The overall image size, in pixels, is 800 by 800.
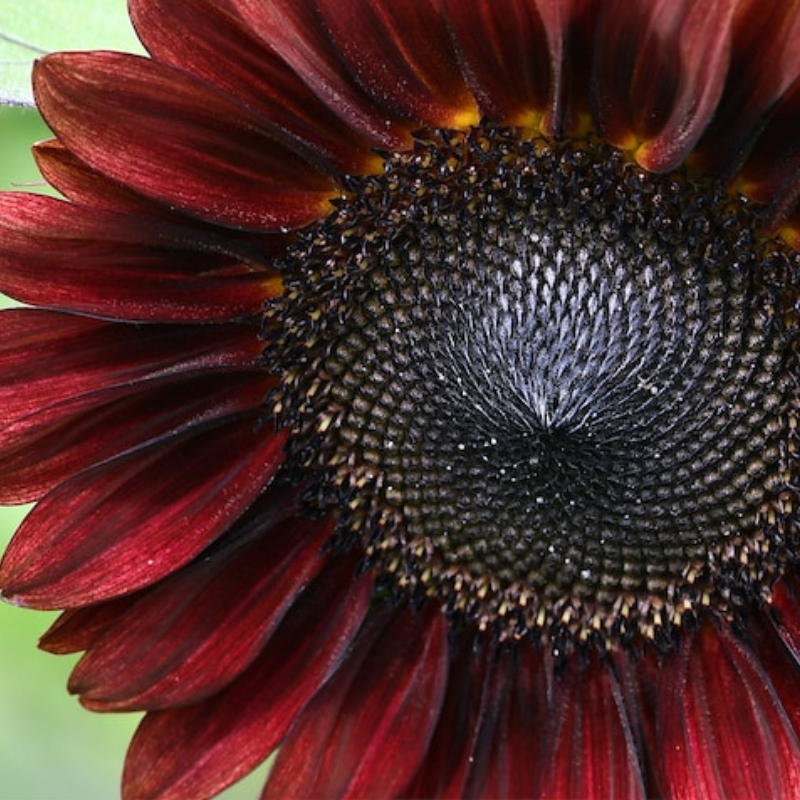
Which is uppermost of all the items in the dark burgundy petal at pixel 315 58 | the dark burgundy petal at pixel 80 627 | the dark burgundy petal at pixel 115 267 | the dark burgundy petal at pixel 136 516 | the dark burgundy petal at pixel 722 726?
the dark burgundy petal at pixel 315 58

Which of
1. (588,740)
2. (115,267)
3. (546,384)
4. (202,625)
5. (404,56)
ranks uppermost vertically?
(404,56)

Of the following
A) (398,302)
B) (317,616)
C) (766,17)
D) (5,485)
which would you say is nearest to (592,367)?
(398,302)

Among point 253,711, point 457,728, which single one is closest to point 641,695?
point 457,728

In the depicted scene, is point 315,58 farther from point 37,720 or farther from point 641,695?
point 37,720

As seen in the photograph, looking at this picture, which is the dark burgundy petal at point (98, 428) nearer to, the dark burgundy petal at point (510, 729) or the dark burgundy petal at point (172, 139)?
the dark burgundy petal at point (172, 139)

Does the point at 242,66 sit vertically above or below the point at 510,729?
above

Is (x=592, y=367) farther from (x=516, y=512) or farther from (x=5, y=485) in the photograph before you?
(x=5, y=485)

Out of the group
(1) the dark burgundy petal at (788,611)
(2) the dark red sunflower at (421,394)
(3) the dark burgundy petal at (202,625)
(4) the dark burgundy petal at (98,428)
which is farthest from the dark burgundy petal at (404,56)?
(1) the dark burgundy petal at (788,611)
